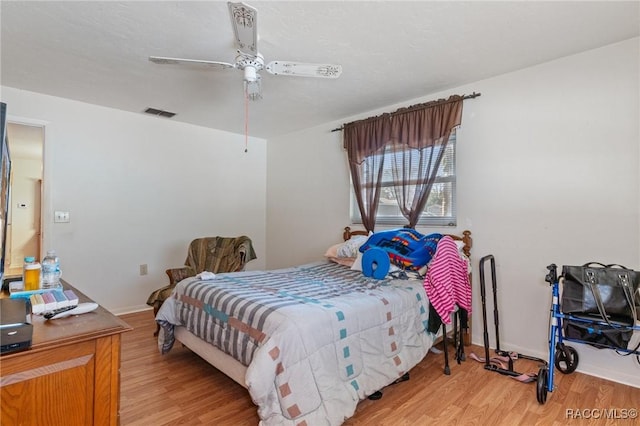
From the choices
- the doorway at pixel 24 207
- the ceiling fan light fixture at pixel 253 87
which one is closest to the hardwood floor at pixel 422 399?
the ceiling fan light fixture at pixel 253 87

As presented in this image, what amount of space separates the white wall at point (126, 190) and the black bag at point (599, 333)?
161 inches

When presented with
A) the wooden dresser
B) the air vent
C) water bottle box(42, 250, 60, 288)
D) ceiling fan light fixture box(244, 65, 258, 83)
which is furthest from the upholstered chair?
the wooden dresser

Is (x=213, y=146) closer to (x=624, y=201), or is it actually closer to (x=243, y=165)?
(x=243, y=165)

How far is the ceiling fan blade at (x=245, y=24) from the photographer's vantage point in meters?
1.63

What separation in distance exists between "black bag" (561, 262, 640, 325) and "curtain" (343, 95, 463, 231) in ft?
4.81

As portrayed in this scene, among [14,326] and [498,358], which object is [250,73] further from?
[498,358]

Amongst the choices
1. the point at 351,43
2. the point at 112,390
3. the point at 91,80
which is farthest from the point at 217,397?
the point at 91,80

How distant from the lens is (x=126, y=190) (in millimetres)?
3979

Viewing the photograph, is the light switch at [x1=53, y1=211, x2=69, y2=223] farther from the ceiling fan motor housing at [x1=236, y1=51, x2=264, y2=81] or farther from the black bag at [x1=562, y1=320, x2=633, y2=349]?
the black bag at [x1=562, y1=320, x2=633, y2=349]

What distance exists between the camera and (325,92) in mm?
3273

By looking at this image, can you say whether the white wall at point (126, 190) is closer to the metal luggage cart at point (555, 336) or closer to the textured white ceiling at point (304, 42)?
the textured white ceiling at point (304, 42)

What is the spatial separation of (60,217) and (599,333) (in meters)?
4.76

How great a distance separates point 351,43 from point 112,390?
236 centimetres

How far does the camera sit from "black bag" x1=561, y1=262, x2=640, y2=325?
193 centimetres
